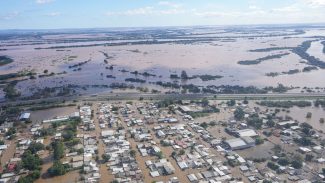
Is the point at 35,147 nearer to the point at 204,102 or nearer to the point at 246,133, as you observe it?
the point at 246,133

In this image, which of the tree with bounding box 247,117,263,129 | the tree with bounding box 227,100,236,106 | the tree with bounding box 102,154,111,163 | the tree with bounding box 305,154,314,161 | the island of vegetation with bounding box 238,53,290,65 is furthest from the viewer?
the island of vegetation with bounding box 238,53,290,65

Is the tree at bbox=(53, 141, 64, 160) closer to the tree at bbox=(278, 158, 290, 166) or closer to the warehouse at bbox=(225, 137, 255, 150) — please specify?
the warehouse at bbox=(225, 137, 255, 150)

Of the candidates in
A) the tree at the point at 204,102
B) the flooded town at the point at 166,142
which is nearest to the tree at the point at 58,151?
the flooded town at the point at 166,142

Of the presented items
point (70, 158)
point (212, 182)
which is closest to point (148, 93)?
point (70, 158)

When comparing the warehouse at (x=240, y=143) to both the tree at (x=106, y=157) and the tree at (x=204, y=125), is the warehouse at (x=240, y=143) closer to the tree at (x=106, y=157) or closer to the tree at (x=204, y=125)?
the tree at (x=204, y=125)

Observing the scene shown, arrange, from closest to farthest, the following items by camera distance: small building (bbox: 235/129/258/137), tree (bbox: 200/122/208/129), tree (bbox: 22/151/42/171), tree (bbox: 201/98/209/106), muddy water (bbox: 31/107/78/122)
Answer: tree (bbox: 22/151/42/171) → small building (bbox: 235/129/258/137) → tree (bbox: 200/122/208/129) → muddy water (bbox: 31/107/78/122) → tree (bbox: 201/98/209/106)

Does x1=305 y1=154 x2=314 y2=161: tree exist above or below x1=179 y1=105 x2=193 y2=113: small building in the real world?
below

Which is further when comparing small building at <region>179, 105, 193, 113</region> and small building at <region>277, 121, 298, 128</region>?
small building at <region>179, 105, 193, 113</region>

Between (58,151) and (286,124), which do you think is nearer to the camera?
(58,151)

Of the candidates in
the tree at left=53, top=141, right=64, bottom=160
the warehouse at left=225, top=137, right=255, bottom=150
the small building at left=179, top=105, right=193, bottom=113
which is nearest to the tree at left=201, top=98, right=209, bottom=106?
the small building at left=179, top=105, right=193, bottom=113

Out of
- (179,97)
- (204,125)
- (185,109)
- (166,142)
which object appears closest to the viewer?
(166,142)

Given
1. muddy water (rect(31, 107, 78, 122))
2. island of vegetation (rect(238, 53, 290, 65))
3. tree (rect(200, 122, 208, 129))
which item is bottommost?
muddy water (rect(31, 107, 78, 122))

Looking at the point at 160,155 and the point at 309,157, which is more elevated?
the point at 309,157

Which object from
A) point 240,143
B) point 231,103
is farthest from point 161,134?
point 231,103
